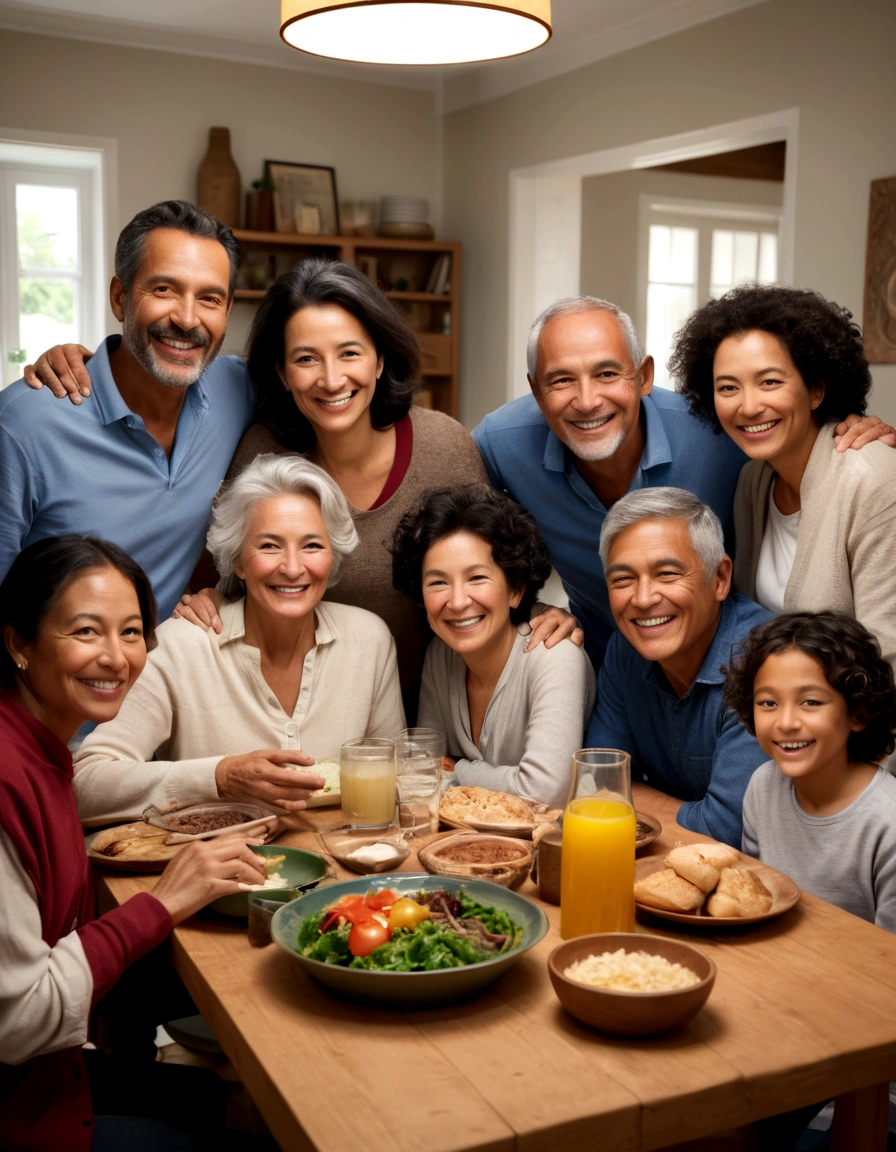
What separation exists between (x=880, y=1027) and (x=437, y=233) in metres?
6.65

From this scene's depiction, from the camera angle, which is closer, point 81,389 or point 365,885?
point 365,885

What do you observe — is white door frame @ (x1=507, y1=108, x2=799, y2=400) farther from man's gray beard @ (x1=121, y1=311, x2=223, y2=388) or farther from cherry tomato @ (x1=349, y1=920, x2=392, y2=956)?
cherry tomato @ (x1=349, y1=920, x2=392, y2=956)

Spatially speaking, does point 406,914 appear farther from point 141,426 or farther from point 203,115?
point 203,115

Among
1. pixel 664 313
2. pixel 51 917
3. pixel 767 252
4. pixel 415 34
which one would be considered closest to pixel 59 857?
pixel 51 917

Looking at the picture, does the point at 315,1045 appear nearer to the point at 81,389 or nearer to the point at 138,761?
the point at 138,761

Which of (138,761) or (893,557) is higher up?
(893,557)

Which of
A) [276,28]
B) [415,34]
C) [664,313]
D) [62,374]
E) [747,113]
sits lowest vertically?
[62,374]

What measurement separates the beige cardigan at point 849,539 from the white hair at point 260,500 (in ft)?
3.08

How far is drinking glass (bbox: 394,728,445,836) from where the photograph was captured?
6.29 feet

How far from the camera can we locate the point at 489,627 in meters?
2.39

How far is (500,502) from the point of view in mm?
2475

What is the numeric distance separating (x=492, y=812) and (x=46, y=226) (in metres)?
5.60

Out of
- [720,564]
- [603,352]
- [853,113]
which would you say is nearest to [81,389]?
[603,352]

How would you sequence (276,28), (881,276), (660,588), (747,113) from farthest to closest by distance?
(276,28)
(747,113)
(881,276)
(660,588)
